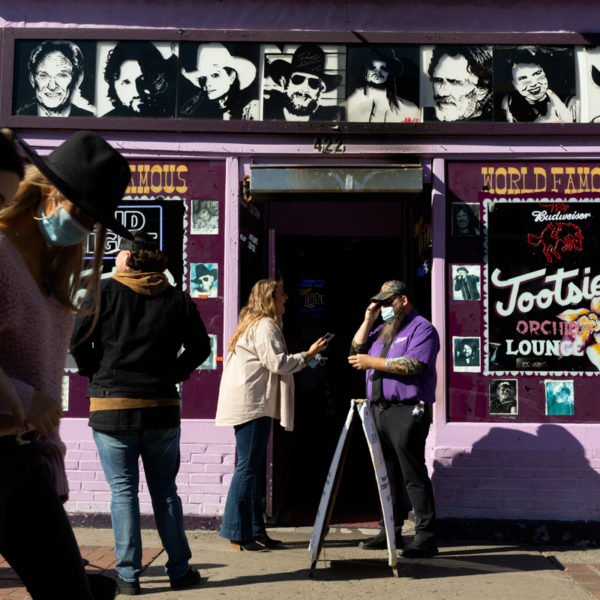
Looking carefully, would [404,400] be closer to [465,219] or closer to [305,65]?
[465,219]

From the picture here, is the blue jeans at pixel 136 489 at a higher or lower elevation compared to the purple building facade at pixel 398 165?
lower

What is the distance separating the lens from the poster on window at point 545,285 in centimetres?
648

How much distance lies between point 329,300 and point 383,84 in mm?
2231

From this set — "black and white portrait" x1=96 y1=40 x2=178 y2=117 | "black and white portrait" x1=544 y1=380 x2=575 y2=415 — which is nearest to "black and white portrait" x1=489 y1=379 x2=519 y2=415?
"black and white portrait" x1=544 y1=380 x2=575 y2=415

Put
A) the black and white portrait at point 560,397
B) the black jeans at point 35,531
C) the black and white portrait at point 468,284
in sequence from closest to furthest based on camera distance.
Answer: the black jeans at point 35,531 < the black and white portrait at point 560,397 < the black and white portrait at point 468,284

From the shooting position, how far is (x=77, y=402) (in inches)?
261

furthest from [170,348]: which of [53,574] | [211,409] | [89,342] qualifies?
[53,574]

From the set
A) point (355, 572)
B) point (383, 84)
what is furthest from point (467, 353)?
point (383, 84)

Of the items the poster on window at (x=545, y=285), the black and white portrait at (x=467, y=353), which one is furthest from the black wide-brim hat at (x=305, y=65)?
the black and white portrait at (x=467, y=353)

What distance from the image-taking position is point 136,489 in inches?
180

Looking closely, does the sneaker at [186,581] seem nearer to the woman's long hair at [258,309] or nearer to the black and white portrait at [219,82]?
the woman's long hair at [258,309]

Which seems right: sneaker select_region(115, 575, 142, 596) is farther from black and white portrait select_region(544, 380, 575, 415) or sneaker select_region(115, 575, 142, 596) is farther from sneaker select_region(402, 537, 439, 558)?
black and white portrait select_region(544, 380, 575, 415)

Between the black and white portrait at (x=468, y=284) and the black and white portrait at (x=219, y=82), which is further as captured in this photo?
the black and white portrait at (x=219, y=82)

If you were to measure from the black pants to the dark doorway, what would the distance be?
6.33ft
